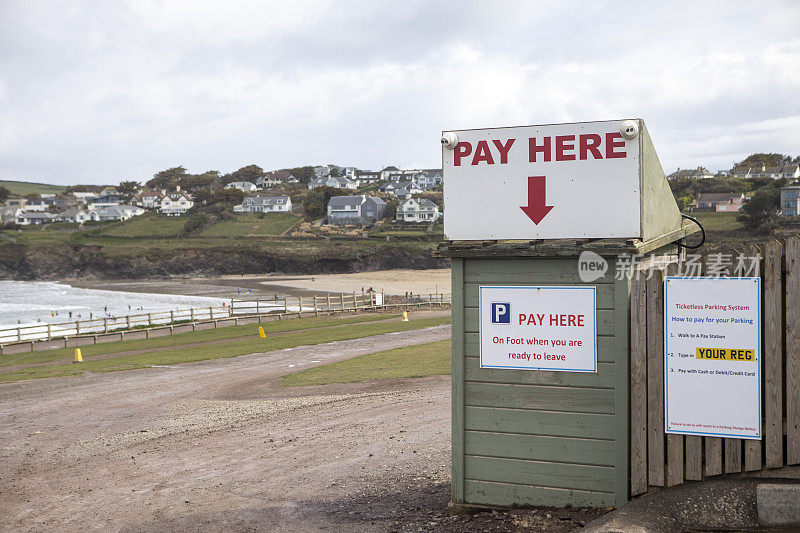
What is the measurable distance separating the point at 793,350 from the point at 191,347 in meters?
27.8

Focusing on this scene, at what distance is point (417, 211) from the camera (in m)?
146

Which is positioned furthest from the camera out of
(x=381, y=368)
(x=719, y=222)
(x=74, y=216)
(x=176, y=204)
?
(x=176, y=204)

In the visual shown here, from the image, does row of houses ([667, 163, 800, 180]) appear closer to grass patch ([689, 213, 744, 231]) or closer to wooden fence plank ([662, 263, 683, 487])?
grass patch ([689, 213, 744, 231])

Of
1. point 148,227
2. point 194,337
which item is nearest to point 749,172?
point 148,227

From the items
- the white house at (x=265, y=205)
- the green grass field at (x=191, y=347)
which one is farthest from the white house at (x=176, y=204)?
the green grass field at (x=191, y=347)

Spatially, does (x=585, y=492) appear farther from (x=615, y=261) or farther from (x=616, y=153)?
(x=616, y=153)

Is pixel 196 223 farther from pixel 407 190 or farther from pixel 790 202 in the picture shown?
pixel 790 202

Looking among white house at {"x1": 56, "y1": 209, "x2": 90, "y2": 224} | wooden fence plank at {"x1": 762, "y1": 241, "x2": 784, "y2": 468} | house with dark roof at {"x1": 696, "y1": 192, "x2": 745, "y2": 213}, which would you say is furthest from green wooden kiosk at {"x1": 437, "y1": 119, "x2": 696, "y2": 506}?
white house at {"x1": 56, "y1": 209, "x2": 90, "y2": 224}

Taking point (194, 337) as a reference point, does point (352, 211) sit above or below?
above

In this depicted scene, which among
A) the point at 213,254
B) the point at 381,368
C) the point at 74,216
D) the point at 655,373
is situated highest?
the point at 74,216

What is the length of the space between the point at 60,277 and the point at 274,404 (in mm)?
113185

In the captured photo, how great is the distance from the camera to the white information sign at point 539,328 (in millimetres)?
6125

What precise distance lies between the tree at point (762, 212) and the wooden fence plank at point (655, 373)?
93.1 meters

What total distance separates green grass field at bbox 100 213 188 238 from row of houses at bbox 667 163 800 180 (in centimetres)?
11182
